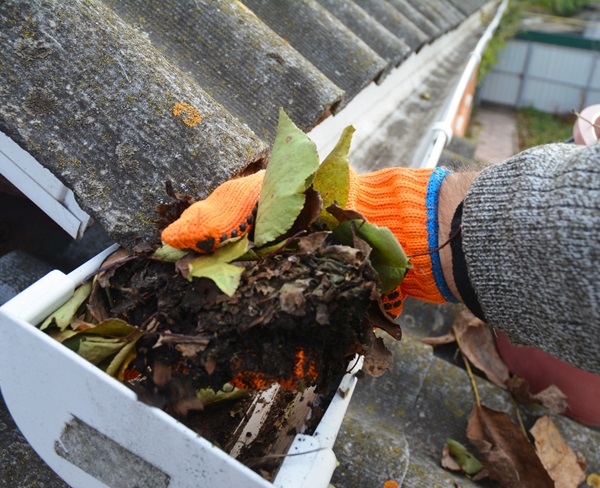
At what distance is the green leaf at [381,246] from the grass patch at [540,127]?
902 cm

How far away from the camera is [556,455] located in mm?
1691

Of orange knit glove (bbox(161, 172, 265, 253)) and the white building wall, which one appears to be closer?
orange knit glove (bbox(161, 172, 265, 253))

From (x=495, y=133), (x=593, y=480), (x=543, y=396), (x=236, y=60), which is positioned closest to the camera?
(x=236, y=60)

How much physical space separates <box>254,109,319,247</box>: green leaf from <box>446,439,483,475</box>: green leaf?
107 centimetres

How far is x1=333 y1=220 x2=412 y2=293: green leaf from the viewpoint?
0.94 meters

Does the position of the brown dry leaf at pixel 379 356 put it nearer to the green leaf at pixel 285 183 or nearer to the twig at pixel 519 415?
the green leaf at pixel 285 183

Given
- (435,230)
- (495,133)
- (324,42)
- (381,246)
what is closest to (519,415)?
(435,230)

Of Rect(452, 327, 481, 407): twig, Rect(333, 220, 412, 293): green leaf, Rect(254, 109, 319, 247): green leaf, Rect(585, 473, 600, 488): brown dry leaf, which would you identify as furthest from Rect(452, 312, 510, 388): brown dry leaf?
Rect(254, 109, 319, 247): green leaf

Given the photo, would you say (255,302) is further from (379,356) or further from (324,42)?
(324,42)

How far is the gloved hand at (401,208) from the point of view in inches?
39.0

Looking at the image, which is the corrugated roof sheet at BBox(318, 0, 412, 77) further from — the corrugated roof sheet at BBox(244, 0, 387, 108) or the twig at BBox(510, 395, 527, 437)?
the twig at BBox(510, 395, 527, 437)

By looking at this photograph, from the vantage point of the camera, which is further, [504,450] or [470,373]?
[470,373]

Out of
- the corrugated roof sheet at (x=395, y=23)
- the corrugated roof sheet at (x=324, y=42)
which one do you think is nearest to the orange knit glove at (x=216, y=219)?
the corrugated roof sheet at (x=324, y=42)

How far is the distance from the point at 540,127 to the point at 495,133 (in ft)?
3.94
